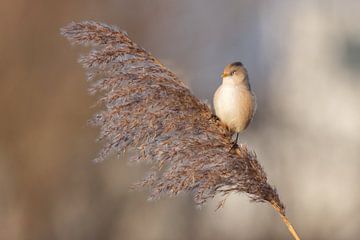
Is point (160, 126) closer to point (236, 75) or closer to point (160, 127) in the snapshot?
point (160, 127)

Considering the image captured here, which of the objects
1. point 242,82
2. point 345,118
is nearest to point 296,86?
point 345,118

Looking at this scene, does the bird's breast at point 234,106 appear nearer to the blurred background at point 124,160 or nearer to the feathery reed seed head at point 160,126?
the feathery reed seed head at point 160,126

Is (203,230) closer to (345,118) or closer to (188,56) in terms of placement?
(188,56)

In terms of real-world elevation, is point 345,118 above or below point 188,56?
above

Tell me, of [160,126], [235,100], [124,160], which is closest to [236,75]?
[235,100]

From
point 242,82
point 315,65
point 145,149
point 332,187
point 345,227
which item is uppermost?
point 315,65

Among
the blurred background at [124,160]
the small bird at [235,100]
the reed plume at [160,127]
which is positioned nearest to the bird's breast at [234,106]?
the small bird at [235,100]
